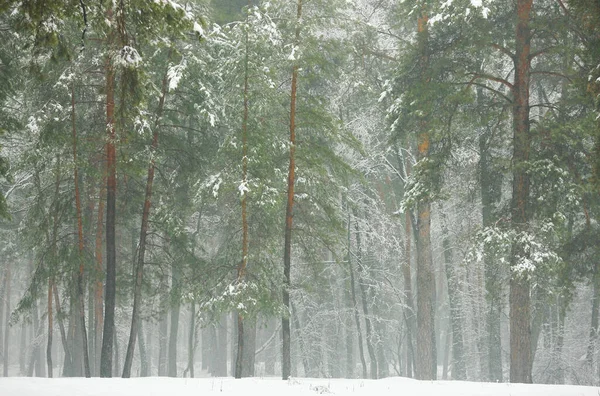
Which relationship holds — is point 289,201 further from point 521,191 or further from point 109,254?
point 521,191

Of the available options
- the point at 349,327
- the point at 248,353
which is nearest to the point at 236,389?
the point at 248,353

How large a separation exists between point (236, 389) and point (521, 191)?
7.91 m

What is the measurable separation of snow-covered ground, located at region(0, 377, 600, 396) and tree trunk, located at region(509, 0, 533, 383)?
2.91 meters

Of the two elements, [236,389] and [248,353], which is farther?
[248,353]

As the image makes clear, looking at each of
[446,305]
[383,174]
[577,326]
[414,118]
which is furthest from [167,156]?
[446,305]

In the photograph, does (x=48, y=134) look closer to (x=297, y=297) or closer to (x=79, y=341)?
(x=79, y=341)

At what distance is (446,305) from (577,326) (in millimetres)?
11230

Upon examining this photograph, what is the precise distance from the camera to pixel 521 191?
14.0 m

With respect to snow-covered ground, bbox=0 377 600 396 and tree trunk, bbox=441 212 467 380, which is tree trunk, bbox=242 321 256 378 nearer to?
snow-covered ground, bbox=0 377 600 396

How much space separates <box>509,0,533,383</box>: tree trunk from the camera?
13.9m

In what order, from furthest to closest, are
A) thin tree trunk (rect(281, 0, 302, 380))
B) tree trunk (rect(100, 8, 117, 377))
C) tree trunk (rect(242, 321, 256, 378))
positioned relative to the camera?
tree trunk (rect(242, 321, 256, 378)) → thin tree trunk (rect(281, 0, 302, 380)) → tree trunk (rect(100, 8, 117, 377))

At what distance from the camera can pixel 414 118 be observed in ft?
50.8

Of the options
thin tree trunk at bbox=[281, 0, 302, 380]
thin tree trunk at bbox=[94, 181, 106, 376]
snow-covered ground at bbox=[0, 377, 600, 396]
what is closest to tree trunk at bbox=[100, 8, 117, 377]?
thin tree trunk at bbox=[94, 181, 106, 376]

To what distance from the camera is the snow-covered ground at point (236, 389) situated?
905 cm
